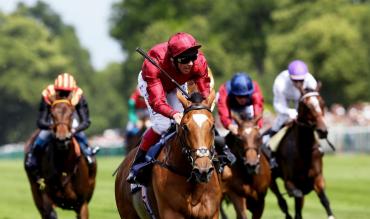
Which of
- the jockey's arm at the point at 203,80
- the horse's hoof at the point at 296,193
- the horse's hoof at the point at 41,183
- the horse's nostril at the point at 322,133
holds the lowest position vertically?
the horse's hoof at the point at 296,193

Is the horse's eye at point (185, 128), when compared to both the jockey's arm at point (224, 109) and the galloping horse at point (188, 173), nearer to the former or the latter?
the galloping horse at point (188, 173)

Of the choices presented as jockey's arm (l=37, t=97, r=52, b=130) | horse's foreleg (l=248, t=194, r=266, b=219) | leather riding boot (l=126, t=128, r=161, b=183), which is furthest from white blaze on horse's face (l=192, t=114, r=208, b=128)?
jockey's arm (l=37, t=97, r=52, b=130)

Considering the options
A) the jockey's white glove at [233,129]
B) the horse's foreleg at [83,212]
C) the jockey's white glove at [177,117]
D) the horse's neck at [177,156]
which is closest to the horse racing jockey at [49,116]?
the horse's foreleg at [83,212]

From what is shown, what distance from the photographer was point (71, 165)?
15305 mm

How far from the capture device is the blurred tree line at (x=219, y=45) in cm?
7206

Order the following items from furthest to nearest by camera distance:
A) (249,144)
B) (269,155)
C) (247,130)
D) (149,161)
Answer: (269,155)
(247,130)
(249,144)
(149,161)

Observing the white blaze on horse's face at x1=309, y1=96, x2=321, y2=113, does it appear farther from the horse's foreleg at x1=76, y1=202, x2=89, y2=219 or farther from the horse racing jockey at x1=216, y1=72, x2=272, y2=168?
the horse's foreleg at x1=76, y1=202, x2=89, y2=219

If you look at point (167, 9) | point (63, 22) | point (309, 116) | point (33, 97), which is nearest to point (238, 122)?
point (309, 116)

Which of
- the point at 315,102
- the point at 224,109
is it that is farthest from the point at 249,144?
the point at 315,102

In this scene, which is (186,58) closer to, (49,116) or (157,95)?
(157,95)

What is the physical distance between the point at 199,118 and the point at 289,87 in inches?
297

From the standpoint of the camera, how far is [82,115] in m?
15.5

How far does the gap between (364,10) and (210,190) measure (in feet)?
225

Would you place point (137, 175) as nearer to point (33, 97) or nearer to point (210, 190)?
point (210, 190)
